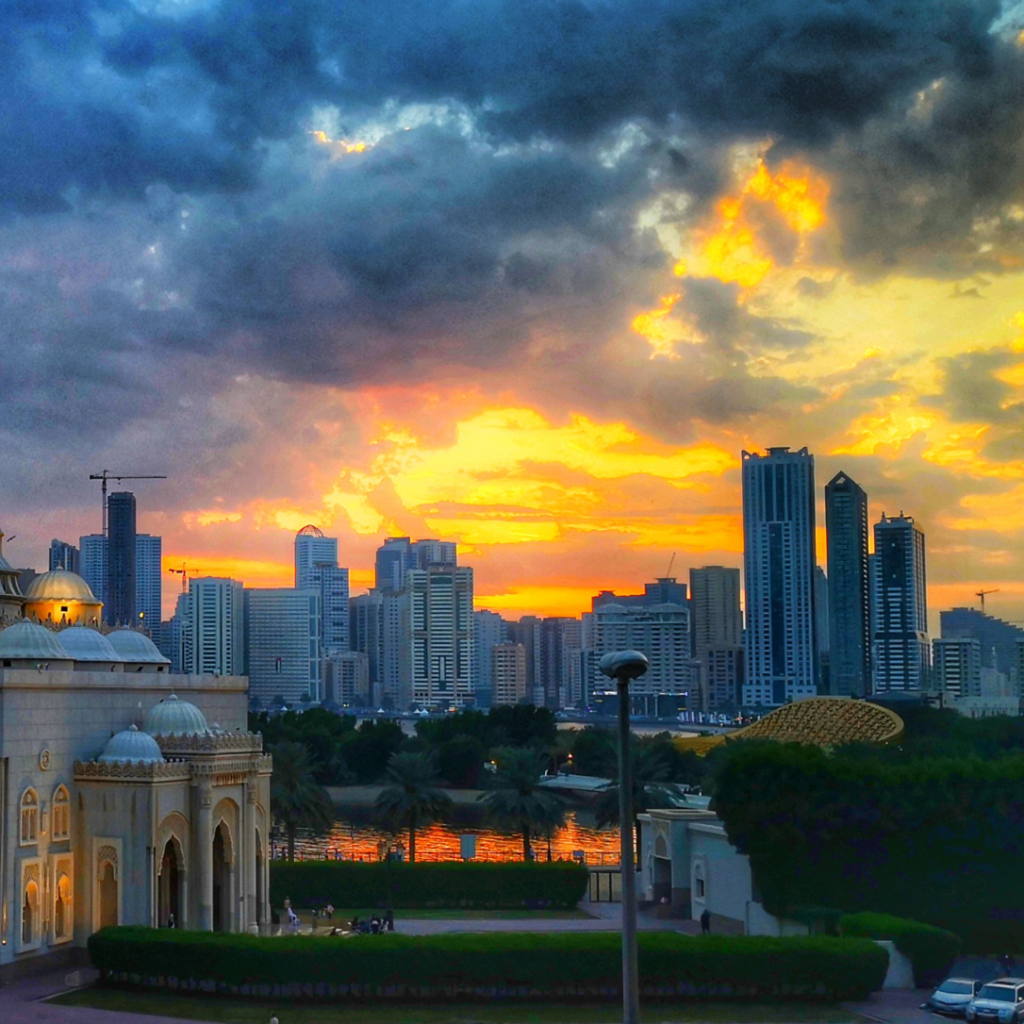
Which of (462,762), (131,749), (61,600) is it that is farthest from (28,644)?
(462,762)

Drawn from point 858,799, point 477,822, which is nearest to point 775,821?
point 858,799

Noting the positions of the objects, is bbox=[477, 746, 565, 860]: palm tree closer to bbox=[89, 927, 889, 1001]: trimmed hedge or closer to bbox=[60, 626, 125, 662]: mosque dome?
bbox=[60, 626, 125, 662]: mosque dome

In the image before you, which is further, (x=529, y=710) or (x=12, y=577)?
(x=529, y=710)

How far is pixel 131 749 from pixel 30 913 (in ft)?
17.4

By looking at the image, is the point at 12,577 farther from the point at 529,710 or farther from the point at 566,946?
the point at 529,710

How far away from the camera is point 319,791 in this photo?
57406mm

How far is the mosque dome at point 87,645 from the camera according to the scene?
4769 cm

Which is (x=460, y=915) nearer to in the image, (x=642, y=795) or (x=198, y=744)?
(x=642, y=795)

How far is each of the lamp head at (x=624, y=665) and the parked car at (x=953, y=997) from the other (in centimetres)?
1997

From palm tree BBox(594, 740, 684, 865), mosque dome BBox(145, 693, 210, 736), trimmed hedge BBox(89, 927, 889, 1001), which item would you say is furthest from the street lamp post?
palm tree BBox(594, 740, 684, 865)

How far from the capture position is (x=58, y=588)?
5269 centimetres

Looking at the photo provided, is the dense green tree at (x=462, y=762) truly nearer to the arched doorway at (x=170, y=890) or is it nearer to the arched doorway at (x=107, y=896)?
the arched doorway at (x=170, y=890)

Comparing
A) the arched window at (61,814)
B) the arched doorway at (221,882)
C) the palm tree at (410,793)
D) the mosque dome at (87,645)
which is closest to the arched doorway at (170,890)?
the arched doorway at (221,882)

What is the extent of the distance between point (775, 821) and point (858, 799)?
286cm
